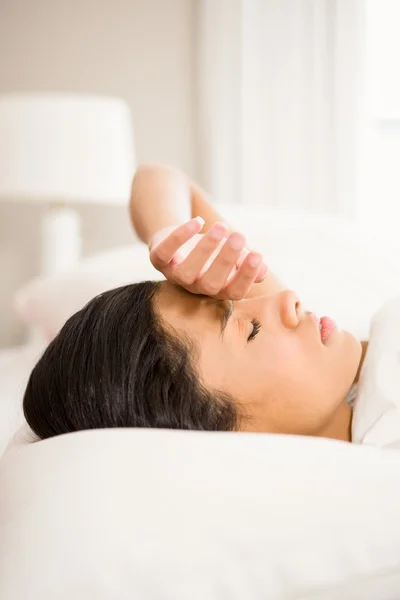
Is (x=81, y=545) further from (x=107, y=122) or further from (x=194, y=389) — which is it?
(x=107, y=122)

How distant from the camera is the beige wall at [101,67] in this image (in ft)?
9.39

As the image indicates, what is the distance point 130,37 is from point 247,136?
67cm

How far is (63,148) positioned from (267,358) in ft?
5.40

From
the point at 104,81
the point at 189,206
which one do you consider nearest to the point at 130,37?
the point at 104,81

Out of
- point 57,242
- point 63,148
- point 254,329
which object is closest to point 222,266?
point 254,329

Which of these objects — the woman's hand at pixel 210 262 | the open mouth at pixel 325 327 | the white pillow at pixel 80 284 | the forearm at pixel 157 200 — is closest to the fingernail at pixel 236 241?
the woman's hand at pixel 210 262

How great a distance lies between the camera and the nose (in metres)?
0.90

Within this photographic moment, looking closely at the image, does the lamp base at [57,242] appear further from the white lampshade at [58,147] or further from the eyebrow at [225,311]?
the eyebrow at [225,311]

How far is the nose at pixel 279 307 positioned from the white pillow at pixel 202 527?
1.01ft

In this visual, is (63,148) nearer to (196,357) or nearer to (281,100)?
(281,100)

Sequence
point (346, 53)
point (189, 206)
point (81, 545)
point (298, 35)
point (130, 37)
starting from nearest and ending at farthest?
1. point (81, 545)
2. point (189, 206)
3. point (346, 53)
4. point (298, 35)
5. point (130, 37)

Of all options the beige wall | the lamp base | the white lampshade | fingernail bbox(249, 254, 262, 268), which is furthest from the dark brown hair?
the beige wall

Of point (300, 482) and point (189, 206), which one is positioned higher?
point (189, 206)

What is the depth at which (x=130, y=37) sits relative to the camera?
2871 mm
